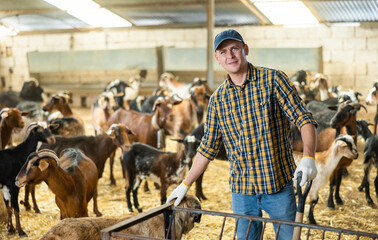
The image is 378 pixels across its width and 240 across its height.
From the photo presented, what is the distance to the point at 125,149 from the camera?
615 cm

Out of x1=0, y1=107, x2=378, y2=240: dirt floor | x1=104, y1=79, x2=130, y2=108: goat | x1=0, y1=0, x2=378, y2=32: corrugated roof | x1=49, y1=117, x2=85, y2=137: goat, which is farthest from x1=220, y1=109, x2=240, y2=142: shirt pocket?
x1=0, y1=0, x2=378, y2=32: corrugated roof

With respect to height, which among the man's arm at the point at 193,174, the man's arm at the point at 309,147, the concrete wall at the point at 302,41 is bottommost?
the man's arm at the point at 193,174

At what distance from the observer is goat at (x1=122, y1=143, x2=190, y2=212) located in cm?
594

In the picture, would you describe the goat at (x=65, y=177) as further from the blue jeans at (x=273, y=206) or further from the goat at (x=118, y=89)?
the goat at (x=118, y=89)

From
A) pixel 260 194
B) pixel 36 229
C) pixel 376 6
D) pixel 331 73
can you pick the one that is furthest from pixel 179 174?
pixel 331 73

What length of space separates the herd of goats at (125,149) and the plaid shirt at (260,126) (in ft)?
2.39

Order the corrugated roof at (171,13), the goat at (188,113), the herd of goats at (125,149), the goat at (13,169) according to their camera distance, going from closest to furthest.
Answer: the herd of goats at (125,149) → the goat at (13,169) → the goat at (188,113) → the corrugated roof at (171,13)

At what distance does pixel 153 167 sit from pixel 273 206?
340 cm

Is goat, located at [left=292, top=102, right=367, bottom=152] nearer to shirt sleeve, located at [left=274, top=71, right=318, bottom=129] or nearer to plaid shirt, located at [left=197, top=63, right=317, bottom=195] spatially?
plaid shirt, located at [left=197, top=63, right=317, bottom=195]

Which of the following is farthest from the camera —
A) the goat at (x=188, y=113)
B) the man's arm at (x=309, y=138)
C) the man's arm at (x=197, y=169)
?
the goat at (x=188, y=113)

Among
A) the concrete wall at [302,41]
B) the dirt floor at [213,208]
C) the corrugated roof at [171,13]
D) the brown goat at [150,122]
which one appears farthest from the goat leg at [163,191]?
the concrete wall at [302,41]

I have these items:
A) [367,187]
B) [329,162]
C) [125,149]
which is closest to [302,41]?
[367,187]

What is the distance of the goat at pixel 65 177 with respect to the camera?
4.43m

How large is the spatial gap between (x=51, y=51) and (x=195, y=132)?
1102cm
